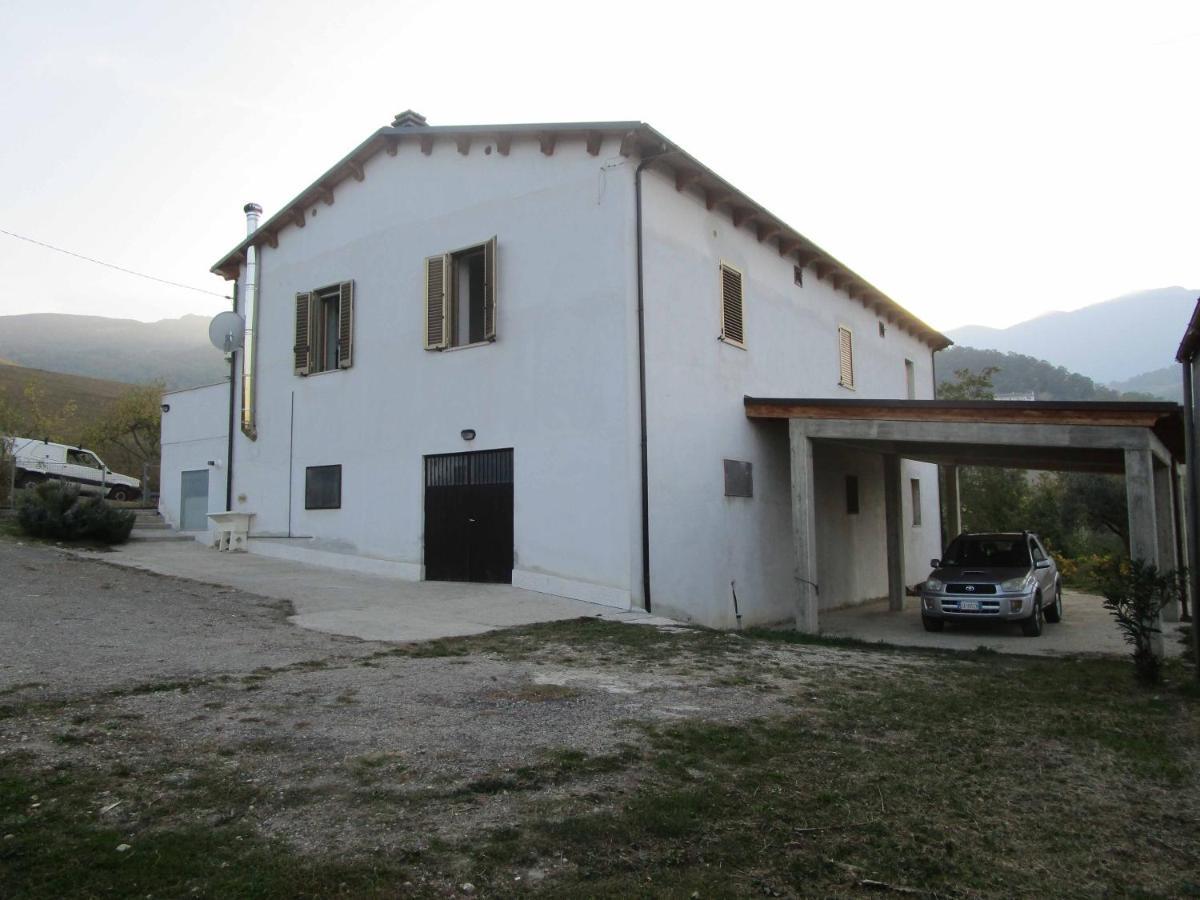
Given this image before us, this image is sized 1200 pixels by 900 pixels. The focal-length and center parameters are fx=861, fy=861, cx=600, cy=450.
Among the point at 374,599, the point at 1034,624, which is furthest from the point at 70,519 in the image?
the point at 1034,624

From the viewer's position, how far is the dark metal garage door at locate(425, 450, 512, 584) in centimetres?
1371

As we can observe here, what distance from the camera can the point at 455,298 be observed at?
48.4ft

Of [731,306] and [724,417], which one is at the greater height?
[731,306]

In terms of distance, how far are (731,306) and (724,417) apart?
2.14 m

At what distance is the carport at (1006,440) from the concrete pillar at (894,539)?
0.08 feet

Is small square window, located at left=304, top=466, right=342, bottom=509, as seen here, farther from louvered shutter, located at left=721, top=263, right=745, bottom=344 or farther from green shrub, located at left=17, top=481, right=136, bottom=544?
louvered shutter, located at left=721, top=263, right=745, bottom=344

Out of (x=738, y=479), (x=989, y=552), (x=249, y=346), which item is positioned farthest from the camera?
(x=249, y=346)

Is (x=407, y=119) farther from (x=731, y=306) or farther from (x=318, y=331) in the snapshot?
(x=731, y=306)

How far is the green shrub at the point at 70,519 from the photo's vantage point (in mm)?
16953

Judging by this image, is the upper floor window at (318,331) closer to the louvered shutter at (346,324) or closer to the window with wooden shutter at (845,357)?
the louvered shutter at (346,324)

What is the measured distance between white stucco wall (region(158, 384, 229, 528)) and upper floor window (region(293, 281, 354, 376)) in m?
3.24

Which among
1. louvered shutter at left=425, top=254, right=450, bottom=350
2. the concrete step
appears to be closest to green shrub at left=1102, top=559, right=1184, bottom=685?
louvered shutter at left=425, top=254, right=450, bottom=350

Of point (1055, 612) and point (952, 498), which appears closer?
point (1055, 612)

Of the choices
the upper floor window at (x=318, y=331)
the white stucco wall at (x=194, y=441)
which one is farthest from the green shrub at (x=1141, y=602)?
the white stucco wall at (x=194, y=441)
